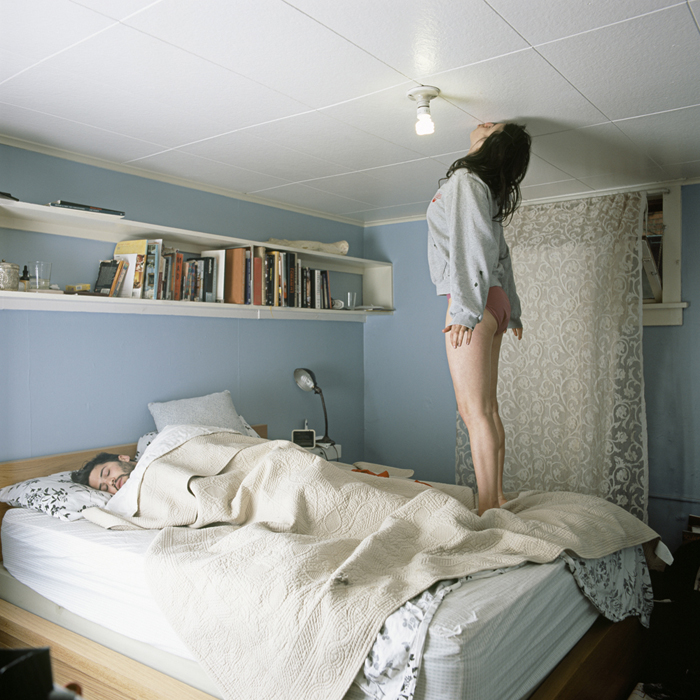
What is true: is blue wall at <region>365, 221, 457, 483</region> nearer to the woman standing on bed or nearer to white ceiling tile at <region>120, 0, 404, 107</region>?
the woman standing on bed

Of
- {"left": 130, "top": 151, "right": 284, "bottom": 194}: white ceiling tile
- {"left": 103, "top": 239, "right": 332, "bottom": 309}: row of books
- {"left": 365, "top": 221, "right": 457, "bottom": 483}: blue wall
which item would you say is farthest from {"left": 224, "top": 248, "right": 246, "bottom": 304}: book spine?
{"left": 365, "top": 221, "right": 457, "bottom": 483}: blue wall

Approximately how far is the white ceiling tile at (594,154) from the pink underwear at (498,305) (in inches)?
28.7

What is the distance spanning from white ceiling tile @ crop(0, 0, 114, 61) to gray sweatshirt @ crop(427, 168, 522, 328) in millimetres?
1195

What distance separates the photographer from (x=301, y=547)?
1613 mm

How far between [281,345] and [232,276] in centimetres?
66

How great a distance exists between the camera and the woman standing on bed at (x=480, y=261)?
6.68ft

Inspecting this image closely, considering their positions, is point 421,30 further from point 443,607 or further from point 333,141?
point 443,607

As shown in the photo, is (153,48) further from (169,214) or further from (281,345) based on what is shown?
(281,345)

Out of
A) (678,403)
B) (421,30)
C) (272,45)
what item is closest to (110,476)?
(272,45)

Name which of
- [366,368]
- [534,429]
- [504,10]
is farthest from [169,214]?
[534,429]

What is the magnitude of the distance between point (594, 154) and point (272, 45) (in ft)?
5.46

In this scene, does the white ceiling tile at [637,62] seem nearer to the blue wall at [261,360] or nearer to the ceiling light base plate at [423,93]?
the ceiling light base plate at [423,93]

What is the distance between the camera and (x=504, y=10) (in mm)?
1482

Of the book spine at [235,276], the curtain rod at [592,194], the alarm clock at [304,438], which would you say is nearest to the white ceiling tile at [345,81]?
the curtain rod at [592,194]
